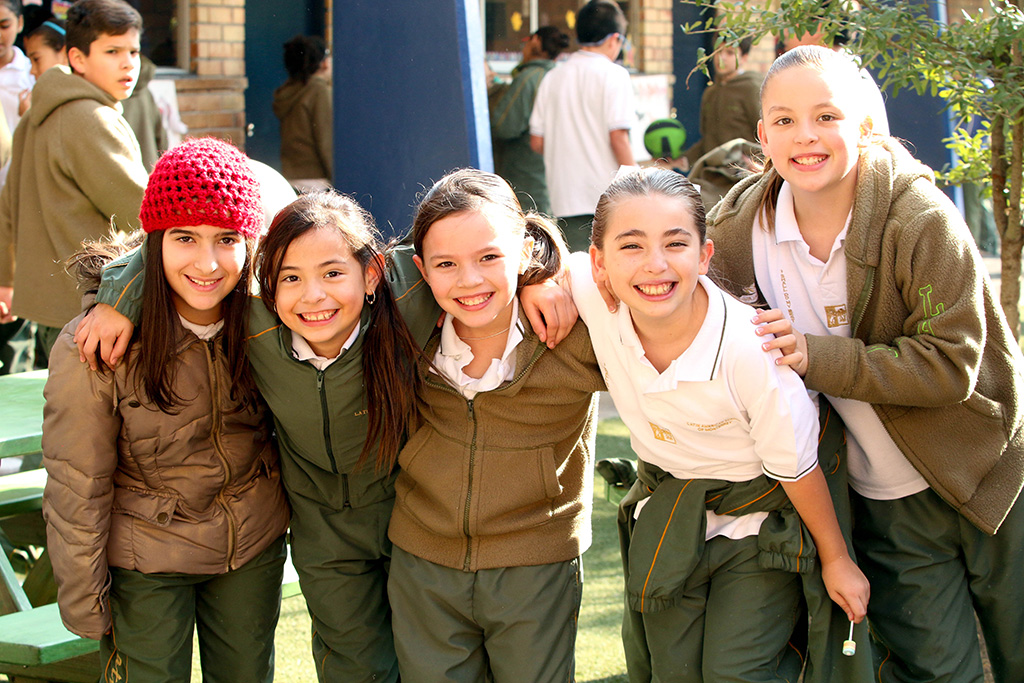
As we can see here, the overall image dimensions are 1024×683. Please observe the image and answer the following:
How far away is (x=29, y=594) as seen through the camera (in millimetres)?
3273

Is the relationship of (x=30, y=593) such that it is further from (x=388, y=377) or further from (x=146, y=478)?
(x=388, y=377)

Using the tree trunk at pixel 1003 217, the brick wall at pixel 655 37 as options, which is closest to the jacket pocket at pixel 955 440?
the tree trunk at pixel 1003 217

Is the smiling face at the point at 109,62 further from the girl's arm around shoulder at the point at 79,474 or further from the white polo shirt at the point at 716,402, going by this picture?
the white polo shirt at the point at 716,402

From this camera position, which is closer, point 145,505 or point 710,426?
point 710,426

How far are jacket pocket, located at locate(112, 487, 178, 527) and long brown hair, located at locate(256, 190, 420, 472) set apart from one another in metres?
0.48

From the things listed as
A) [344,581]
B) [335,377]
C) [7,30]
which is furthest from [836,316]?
[7,30]

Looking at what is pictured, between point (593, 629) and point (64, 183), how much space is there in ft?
8.21

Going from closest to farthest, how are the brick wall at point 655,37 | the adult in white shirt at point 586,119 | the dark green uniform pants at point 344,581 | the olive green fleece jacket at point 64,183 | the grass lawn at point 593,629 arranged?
the dark green uniform pants at point 344,581, the grass lawn at point 593,629, the olive green fleece jacket at point 64,183, the adult in white shirt at point 586,119, the brick wall at point 655,37

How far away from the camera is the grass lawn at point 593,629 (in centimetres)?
316

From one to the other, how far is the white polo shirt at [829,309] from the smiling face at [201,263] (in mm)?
1295

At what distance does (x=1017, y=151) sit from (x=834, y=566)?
1.29m

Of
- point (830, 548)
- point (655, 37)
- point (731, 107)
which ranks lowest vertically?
point (830, 548)

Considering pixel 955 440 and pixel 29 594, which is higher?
pixel 955 440

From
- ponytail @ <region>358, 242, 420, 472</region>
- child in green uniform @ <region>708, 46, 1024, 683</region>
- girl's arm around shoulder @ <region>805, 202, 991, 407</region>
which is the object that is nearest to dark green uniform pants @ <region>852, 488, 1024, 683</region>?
child in green uniform @ <region>708, 46, 1024, 683</region>
